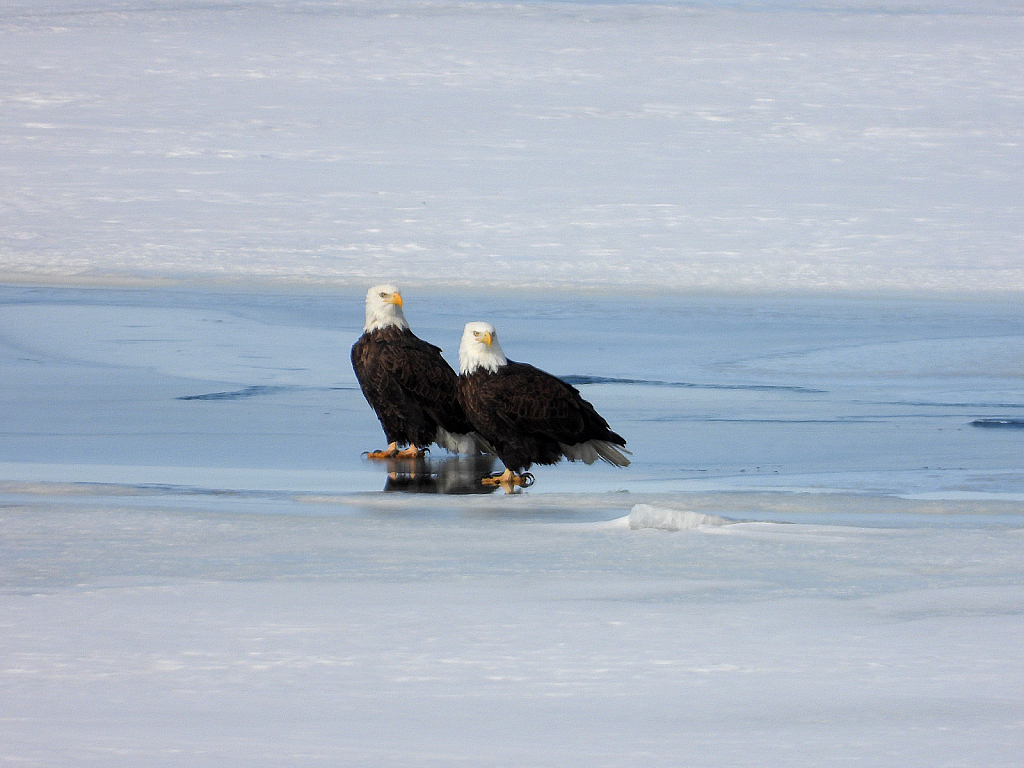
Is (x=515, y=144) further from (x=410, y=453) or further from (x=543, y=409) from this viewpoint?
(x=543, y=409)

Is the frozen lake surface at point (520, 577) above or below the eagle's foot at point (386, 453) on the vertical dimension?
below

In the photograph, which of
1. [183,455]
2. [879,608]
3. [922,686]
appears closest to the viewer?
[922,686]

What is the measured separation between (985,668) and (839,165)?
394 inches

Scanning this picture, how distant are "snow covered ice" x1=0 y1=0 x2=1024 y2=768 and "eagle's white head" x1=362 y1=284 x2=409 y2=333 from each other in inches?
21.1

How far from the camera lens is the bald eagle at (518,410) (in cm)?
576

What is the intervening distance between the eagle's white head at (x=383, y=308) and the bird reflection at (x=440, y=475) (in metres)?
0.57

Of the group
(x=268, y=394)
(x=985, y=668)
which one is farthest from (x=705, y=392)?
(x=985, y=668)

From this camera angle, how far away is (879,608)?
3510mm

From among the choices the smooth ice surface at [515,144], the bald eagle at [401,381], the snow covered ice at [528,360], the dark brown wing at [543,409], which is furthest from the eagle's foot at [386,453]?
the smooth ice surface at [515,144]

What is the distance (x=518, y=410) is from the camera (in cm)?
575

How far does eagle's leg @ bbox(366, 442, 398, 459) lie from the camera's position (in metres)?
6.30

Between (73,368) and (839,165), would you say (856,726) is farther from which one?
(839,165)

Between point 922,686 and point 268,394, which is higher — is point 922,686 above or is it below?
below

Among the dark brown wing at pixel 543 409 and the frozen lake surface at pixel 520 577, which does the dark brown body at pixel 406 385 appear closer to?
the frozen lake surface at pixel 520 577
